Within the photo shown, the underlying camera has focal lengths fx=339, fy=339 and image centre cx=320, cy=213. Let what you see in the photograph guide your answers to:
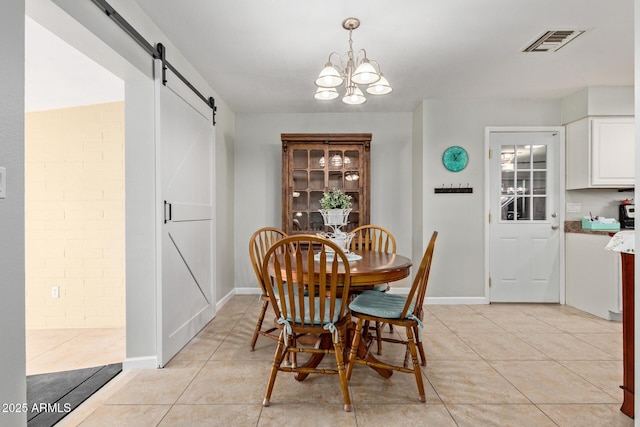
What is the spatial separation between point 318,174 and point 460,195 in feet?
5.76

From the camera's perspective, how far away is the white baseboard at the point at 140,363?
239 centimetres

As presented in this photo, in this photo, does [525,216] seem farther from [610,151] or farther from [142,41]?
[142,41]

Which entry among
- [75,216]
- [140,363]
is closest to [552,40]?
[140,363]

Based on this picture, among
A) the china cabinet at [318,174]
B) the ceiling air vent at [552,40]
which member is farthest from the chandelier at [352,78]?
the china cabinet at [318,174]

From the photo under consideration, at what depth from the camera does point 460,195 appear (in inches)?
163

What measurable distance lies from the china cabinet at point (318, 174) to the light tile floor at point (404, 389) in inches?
63.4

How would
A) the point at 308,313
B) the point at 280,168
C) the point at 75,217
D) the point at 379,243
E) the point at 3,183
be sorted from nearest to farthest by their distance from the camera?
the point at 3,183, the point at 308,313, the point at 379,243, the point at 75,217, the point at 280,168

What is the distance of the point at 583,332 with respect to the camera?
3.14m

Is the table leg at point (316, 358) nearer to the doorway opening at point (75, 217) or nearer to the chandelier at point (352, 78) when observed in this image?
the chandelier at point (352, 78)

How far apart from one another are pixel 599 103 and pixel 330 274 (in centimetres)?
379

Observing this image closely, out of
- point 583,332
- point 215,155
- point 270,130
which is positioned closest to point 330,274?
point 215,155

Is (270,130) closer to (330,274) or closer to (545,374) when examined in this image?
(330,274)

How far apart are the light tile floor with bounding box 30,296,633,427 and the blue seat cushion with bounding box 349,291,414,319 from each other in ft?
1.60

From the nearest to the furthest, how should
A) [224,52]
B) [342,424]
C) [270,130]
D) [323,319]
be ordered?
[342,424] → [323,319] → [224,52] → [270,130]
